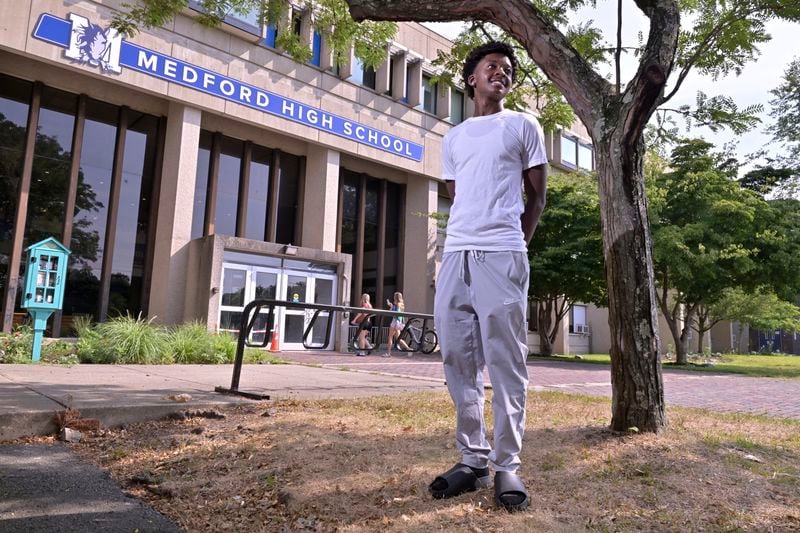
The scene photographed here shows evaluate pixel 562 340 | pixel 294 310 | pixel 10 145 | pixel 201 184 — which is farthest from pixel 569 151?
pixel 10 145

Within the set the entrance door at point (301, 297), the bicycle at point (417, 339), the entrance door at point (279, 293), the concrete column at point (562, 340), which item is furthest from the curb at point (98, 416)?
the concrete column at point (562, 340)

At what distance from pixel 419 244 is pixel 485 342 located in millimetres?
19183

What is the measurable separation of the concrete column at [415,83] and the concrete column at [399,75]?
47 cm

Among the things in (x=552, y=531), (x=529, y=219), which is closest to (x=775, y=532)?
(x=552, y=531)

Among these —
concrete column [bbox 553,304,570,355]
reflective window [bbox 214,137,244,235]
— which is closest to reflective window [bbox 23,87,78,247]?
reflective window [bbox 214,137,244,235]

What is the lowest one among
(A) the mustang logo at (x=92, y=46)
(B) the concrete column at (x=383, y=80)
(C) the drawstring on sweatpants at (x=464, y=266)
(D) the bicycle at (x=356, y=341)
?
(D) the bicycle at (x=356, y=341)

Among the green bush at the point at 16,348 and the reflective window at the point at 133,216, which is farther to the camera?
the reflective window at the point at 133,216

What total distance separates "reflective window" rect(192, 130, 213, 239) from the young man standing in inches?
611

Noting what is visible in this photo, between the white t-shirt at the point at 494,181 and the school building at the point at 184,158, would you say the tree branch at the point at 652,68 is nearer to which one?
the white t-shirt at the point at 494,181

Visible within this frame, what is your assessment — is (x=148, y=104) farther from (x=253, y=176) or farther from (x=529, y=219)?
(x=529, y=219)

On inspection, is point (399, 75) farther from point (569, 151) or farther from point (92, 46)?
point (569, 151)

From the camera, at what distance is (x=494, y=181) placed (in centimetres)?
262

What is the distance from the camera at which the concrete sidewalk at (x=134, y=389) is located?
12.7ft

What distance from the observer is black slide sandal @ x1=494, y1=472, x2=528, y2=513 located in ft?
7.62
